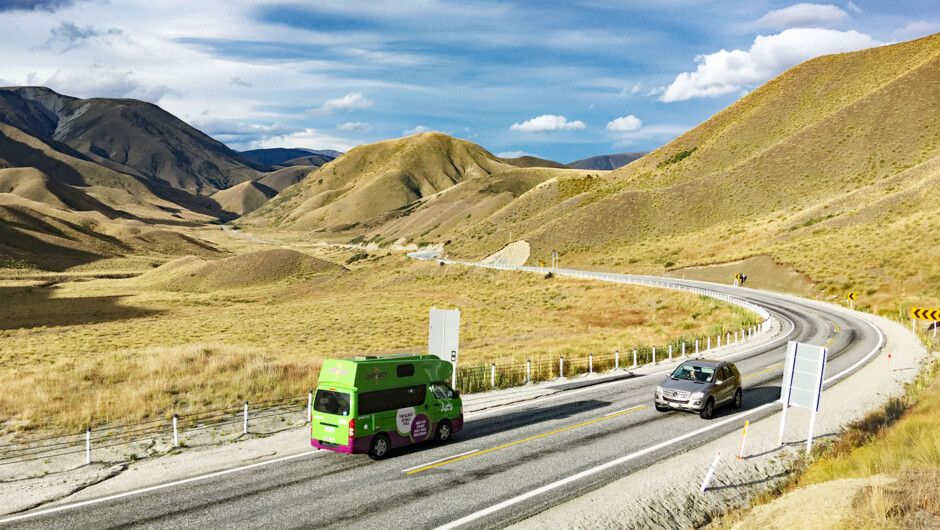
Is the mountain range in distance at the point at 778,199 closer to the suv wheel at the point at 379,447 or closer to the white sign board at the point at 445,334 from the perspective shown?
the white sign board at the point at 445,334

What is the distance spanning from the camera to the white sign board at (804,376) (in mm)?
15359

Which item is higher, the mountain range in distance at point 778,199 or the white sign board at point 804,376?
the mountain range in distance at point 778,199

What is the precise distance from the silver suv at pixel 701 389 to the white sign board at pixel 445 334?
24.7 feet

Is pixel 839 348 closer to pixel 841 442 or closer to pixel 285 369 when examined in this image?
pixel 841 442

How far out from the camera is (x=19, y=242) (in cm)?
14725

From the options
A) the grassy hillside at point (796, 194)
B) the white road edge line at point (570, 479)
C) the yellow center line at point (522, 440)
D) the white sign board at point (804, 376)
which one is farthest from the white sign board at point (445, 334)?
the grassy hillside at point (796, 194)

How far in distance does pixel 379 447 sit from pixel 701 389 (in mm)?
11017

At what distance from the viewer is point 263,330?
5919 cm

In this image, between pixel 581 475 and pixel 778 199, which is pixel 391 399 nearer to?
pixel 581 475

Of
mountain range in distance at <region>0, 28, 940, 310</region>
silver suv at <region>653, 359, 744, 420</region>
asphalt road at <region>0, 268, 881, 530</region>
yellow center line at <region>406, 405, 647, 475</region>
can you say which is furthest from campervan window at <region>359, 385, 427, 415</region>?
mountain range in distance at <region>0, 28, 940, 310</region>

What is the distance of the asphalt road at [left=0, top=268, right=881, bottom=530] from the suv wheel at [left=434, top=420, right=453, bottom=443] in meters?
0.29

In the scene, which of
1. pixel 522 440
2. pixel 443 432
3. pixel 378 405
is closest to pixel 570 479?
Answer: pixel 522 440

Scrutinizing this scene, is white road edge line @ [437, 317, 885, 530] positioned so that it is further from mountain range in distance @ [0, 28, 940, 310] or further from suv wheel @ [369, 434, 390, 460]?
mountain range in distance @ [0, 28, 940, 310]

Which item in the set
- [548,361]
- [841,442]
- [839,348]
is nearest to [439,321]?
[548,361]
